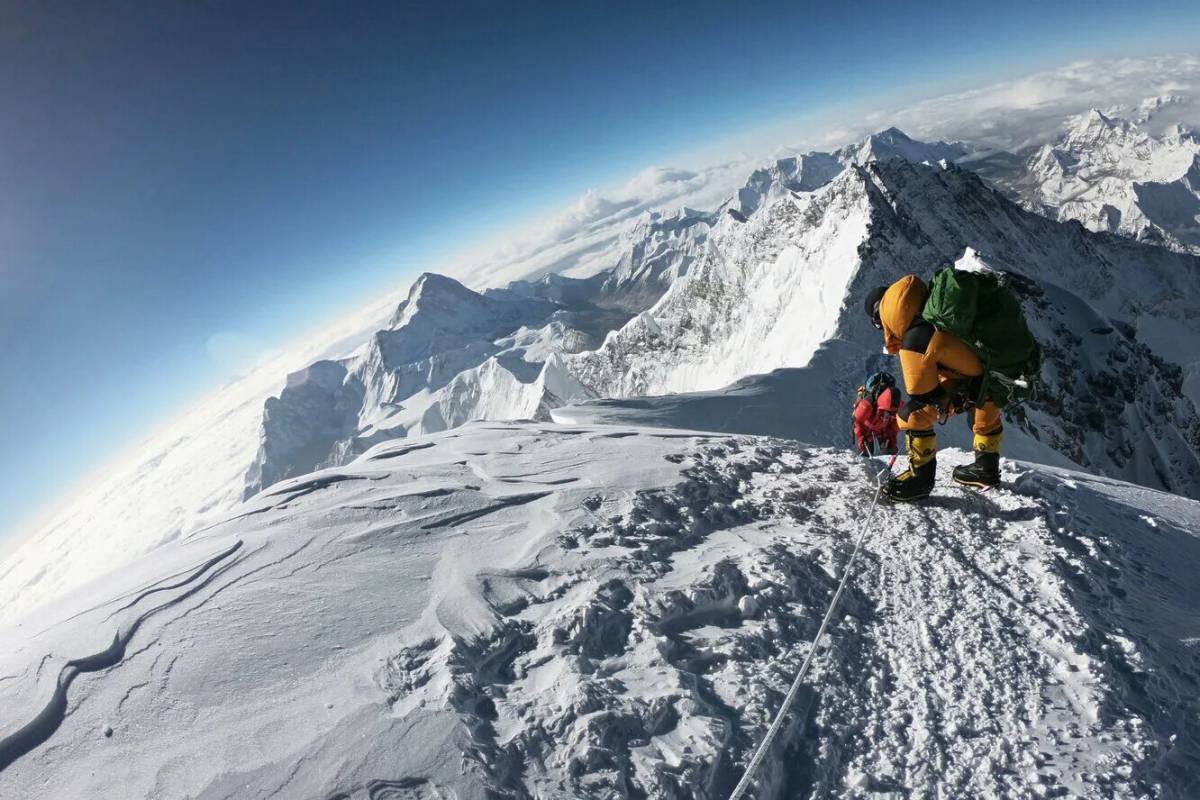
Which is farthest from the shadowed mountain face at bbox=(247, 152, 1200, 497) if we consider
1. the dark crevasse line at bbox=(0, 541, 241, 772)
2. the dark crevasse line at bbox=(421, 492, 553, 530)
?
the dark crevasse line at bbox=(0, 541, 241, 772)

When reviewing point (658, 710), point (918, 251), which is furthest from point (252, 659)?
point (918, 251)

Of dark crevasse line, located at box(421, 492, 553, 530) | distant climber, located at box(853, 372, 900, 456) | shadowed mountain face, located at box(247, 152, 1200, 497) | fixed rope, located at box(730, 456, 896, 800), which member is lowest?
shadowed mountain face, located at box(247, 152, 1200, 497)

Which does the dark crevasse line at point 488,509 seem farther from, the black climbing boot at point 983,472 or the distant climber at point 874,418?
the distant climber at point 874,418

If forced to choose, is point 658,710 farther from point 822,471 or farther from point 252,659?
point 822,471

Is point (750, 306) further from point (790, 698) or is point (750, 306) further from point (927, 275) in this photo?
point (790, 698)

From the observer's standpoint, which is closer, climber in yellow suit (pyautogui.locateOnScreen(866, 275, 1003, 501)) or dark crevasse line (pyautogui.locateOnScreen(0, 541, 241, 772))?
dark crevasse line (pyautogui.locateOnScreen(0, 541, 241, 772))

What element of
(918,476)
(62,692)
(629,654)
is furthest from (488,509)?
(918,476)

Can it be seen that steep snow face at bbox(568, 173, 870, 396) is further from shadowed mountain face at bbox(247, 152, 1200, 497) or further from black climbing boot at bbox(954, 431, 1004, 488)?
black climbing boot at bbox(954, 431, 1004, 488)
